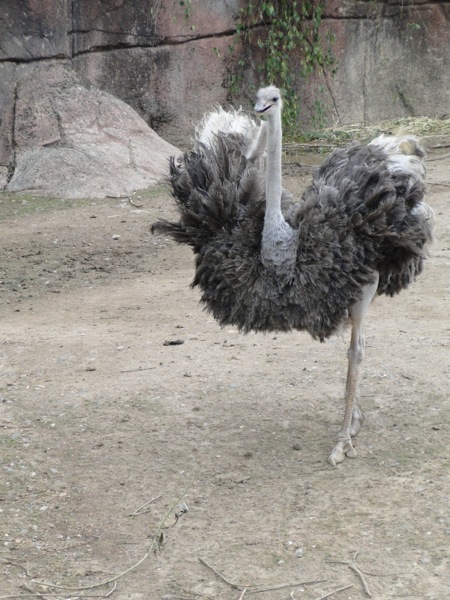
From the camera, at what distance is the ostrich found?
423 centimetres

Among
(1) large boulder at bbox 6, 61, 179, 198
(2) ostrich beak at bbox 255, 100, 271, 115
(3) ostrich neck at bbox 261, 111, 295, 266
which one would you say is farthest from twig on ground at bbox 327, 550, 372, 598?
(1) large boulder at bbox 6, 61, 179, 198


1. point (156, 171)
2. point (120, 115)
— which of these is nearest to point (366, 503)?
point (156, 171)

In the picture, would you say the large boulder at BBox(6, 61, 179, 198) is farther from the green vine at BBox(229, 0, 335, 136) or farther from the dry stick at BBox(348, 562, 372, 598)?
the dry stick at BBox(348, 562, 372, 598)

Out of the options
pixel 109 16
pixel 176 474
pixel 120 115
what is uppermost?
pixel 109 16

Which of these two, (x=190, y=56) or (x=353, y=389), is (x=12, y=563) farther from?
(x=190, y=56)

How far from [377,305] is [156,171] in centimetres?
376

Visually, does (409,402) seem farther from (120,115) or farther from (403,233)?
(120,115)

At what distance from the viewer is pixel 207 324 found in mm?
6184

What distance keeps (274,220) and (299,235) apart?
4.8 inches

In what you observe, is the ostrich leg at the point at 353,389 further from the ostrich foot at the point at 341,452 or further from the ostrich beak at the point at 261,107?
the ostrich beak at the point at 261,107

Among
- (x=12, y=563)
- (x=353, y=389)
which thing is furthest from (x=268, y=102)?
(x=12, y=563)

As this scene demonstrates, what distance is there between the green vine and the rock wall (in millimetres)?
148

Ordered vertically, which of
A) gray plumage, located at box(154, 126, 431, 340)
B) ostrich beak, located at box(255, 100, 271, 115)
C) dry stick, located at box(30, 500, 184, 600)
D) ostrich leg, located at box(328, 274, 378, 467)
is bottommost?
dry stick, located at box(30, 500, 184, 600)

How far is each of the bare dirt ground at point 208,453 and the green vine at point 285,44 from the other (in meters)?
4.60
